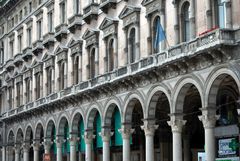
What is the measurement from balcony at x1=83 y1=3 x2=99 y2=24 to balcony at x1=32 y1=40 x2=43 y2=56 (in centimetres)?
1220

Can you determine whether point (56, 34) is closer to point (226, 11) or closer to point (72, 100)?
point (72, 100)

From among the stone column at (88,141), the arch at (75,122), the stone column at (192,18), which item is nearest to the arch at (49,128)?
the arch at (75,122)

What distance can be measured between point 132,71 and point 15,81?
31830 millimetres

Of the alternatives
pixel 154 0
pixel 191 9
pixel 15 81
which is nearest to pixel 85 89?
pixel 154 0

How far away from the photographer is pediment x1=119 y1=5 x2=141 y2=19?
42.7 m

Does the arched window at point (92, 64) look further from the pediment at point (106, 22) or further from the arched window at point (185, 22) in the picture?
the arched window at point (185, 22)

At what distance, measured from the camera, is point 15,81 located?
232 ft

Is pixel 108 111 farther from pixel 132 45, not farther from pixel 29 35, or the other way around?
pixel 29 35

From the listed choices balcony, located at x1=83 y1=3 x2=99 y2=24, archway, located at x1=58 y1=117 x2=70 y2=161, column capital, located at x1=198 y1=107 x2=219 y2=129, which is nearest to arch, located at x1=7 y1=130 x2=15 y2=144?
archway, located at x1=58 y1=117 x2=70 y2=161

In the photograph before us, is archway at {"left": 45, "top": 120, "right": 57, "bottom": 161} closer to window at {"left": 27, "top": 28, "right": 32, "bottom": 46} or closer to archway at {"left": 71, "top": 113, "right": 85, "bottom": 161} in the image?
archway at {"left": 71, "top": 113, "right": 85, "bottom": 161}

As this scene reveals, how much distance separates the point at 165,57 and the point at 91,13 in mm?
13442

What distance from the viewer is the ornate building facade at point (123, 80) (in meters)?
34.5

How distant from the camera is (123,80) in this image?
42.6 metres

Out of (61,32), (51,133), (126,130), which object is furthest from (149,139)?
(51,133)
